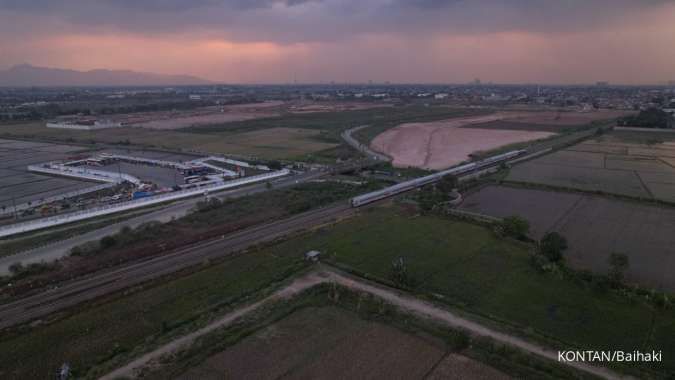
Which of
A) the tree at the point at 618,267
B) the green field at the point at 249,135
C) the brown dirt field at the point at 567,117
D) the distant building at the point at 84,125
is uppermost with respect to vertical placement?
the brown dirt field at the point at 567,117

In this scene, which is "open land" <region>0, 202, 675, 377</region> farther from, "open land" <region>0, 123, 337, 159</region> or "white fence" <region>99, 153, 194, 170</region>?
"open land" <region>0, 123, 337, 159</region>

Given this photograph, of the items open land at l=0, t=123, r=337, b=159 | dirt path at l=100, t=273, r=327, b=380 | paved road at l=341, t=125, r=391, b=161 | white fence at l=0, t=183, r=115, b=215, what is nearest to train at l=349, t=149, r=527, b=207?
paved road at l=341, t=125, r=391, b=161

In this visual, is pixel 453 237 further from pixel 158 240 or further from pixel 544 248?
pixel 158 240

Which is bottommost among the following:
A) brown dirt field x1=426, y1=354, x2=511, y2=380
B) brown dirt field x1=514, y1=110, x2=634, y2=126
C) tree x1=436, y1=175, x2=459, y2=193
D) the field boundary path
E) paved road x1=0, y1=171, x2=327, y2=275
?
brown dirt field x1=426, y1=354, x2=511, y2=380

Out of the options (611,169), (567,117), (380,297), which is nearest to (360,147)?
(611,169)

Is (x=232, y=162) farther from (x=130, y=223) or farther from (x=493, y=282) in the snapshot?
(x=493, y=282)

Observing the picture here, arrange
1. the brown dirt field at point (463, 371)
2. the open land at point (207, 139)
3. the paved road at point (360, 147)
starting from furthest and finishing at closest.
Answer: the open land at point (207, 139), the paved road at point (360, 147), the brown dirt field at point (463, 371)

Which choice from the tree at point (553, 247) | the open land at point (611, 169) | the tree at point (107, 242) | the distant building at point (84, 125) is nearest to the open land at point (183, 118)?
the distant building at point (84, 125)

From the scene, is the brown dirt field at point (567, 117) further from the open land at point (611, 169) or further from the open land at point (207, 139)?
the open land at point (207, 139)
